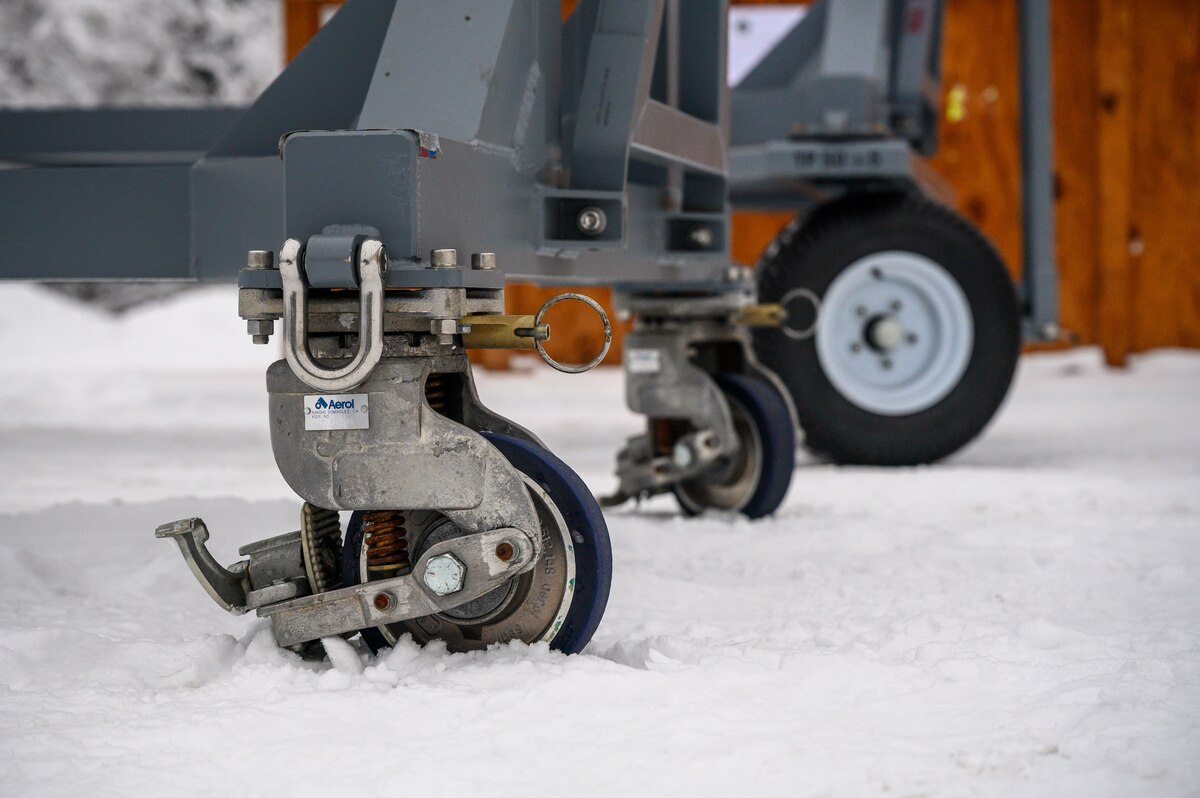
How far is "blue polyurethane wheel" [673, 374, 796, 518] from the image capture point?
3096 millimetres

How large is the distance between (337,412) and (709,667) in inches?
22.5

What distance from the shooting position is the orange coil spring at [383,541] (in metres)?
1.76

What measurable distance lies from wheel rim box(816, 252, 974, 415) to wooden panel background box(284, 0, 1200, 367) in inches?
147

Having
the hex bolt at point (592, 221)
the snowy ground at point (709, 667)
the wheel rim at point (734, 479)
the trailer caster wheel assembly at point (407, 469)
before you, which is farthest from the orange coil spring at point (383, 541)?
the wheel rim at point (734, 479)

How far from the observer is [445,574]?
1.69 m

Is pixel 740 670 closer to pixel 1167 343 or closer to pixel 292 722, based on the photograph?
pixel 292 722

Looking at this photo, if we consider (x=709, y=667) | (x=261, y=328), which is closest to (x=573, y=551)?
(x=709, y=667)

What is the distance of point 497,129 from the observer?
6.50 feet

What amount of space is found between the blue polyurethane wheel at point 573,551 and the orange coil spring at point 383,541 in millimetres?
25

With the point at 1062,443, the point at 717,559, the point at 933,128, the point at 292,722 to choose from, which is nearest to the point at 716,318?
the point at 717,559

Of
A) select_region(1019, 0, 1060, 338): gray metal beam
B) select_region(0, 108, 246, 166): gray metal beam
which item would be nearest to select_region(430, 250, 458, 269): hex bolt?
select_region(0, 108, 246, 166): gray metal beam

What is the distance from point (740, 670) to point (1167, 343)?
686cm

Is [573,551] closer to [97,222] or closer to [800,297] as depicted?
[97,222]

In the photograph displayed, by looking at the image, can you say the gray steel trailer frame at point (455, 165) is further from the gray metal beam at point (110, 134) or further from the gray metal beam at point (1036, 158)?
the gray metal beam at point (1036, 158)
